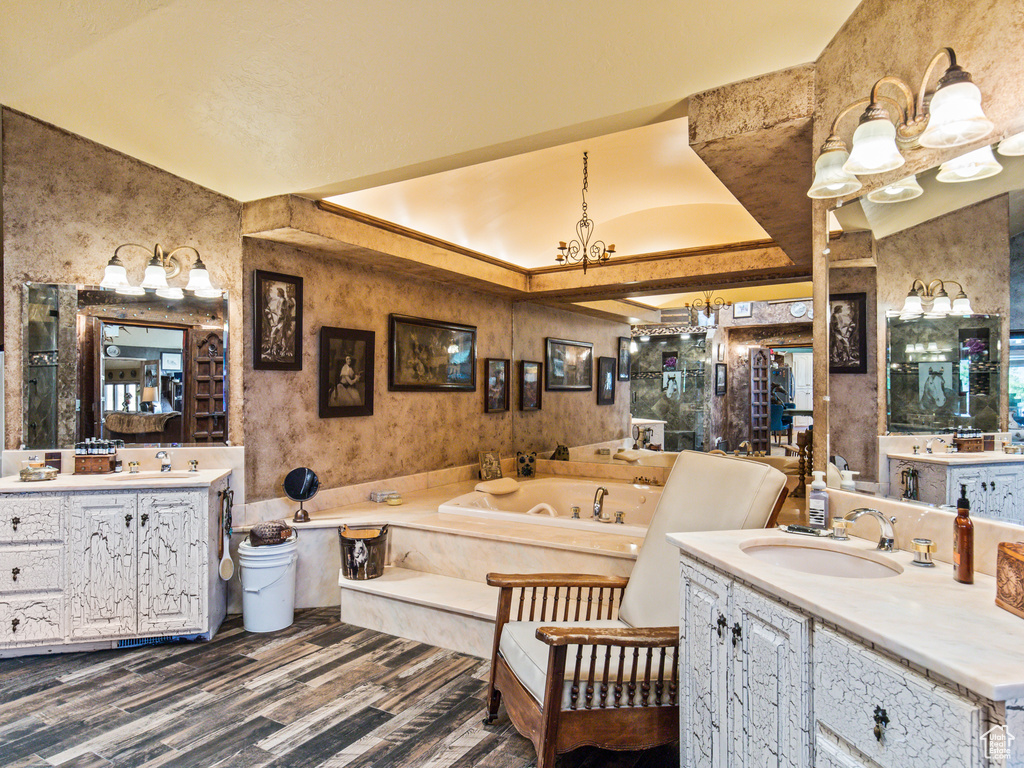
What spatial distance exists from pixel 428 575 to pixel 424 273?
2.34m

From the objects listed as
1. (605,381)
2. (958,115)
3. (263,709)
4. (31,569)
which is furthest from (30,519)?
(605,381)

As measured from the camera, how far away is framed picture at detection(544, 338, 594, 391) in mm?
5633

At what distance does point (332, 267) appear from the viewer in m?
4.20

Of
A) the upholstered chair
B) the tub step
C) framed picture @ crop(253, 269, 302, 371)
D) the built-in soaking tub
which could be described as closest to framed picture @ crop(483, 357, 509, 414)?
the built-in soaking tub

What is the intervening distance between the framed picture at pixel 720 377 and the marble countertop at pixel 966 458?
2.67 m

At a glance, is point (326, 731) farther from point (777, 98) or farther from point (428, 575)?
point (777, 98)

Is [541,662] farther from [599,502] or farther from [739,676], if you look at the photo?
[599,502]

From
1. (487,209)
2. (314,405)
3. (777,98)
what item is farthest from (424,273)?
(777,98)

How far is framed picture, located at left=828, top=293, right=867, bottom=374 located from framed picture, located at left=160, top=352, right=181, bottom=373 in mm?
3514

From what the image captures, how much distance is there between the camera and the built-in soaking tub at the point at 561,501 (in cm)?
417

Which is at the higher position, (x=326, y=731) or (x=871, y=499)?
(x=871, y=499)

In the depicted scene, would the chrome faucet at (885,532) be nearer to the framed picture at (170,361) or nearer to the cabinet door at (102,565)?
the cabinet door at (102,565)

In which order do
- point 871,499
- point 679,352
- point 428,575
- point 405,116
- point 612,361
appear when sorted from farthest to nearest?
point 612,361 < point 679,352 < point 428,575 < point 405,116 < point 871,499

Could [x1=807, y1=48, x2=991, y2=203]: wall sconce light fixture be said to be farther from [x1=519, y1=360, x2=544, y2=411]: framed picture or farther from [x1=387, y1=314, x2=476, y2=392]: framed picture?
[x1=519, y1=360, x2=544, y2=411]: framed picture
